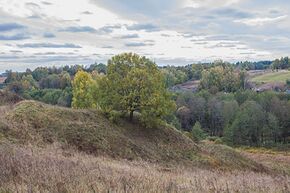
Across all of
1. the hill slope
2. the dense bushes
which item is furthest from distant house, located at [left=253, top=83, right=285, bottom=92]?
the hill slope

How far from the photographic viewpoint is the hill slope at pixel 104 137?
1067 inches

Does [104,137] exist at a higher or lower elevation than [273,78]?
lower

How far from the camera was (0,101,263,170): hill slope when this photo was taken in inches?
1067

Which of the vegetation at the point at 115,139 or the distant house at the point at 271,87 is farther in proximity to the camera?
the distant house at the point at 271,87

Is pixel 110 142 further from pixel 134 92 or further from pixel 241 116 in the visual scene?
pixel 241 116

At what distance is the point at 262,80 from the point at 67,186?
17064 centimetres

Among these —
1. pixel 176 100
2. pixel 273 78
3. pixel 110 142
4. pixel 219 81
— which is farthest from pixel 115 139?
pixel 273 78

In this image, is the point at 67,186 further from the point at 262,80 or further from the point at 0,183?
the point at 262,80

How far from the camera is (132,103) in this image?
119 feet

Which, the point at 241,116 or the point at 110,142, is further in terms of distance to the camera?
the point at 241,116

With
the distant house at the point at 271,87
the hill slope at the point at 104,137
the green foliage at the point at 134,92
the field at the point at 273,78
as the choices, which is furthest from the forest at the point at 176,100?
the field at the point at 273,78

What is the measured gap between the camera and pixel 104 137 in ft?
102

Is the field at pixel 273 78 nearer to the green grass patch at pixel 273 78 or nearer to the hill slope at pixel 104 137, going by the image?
the green grass patch at pixel 273 78

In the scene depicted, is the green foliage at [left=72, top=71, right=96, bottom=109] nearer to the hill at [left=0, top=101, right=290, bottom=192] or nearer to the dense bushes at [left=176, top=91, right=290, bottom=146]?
the hill at [left=0, top=101, right=290, bottom=192]
